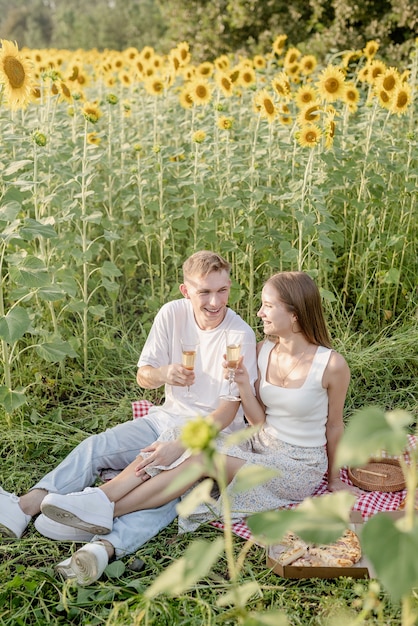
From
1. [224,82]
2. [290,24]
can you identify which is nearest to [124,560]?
[224,82]

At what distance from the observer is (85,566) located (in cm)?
244

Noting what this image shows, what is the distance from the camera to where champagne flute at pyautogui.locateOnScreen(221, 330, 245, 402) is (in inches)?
102

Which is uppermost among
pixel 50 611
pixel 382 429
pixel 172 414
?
pixel 382 429

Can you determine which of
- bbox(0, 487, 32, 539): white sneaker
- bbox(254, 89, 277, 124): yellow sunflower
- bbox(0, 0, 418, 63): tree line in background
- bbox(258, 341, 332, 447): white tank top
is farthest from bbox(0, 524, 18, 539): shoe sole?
bbox(0, 0, 418, 63): tree line in background

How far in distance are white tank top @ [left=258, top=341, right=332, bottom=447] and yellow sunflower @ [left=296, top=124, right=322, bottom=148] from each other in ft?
4.34

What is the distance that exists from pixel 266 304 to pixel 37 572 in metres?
1.20

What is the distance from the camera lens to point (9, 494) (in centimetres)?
281

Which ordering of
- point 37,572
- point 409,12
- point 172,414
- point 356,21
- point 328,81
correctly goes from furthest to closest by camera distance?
point 356,21, point 409,12, point 328,81, point 172,414, point 37,572

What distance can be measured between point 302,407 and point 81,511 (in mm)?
863

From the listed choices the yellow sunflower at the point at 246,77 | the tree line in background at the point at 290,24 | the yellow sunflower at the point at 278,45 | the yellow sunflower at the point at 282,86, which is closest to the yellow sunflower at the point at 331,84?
the yellow sunflower at the point at 282,86

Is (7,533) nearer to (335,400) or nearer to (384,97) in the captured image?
(335,400)

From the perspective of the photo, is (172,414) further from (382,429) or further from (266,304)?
(382,429)

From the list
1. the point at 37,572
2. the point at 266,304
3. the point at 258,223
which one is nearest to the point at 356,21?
the point at 258,223

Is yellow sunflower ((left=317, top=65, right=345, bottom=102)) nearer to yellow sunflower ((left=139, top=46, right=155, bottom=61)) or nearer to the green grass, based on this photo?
the green grass
